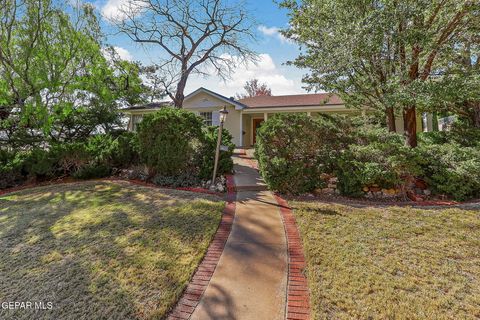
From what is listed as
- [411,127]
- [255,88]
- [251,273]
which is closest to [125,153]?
[251,273]

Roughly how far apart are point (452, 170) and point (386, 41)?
13.8 ft

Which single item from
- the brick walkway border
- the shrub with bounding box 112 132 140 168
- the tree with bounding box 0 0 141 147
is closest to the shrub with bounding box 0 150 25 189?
the tree with bounding box 0 0 141 147

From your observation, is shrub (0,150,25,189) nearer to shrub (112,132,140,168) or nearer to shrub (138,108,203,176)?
shrub (112,132,140,168)

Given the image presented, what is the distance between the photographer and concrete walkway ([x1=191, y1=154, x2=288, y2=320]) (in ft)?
8.52

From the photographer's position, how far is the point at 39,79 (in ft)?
28.6

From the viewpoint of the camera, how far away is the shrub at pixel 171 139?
296 inches

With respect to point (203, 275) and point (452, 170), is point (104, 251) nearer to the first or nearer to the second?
point (203, 275)

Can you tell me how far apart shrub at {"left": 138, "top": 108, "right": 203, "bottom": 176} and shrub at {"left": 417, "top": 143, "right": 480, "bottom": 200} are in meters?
6.49

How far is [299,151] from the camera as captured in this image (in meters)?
6.65

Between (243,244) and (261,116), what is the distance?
48.7 ft

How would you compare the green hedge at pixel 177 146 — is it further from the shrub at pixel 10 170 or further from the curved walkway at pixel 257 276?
the shrub at pixel 10 170

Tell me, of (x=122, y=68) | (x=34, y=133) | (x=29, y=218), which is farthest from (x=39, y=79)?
(x=29, y=218)

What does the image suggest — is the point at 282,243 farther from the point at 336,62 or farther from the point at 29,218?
the point at 336,62

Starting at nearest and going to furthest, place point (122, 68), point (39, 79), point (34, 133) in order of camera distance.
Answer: point (39, 79) < point (34, 133) < point (122, 68)
